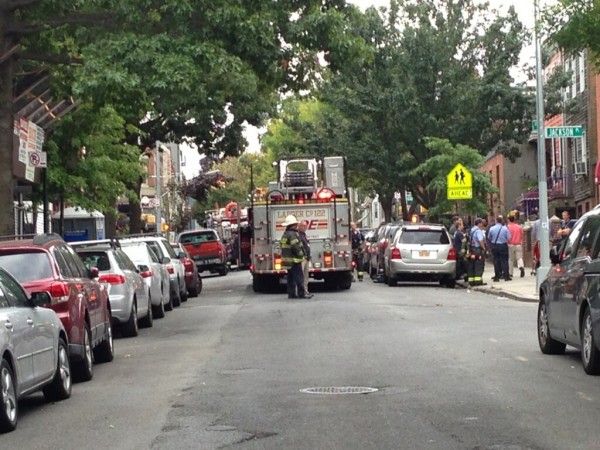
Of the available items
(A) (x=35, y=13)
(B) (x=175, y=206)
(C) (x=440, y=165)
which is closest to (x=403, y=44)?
(C) (x=440, y=165)

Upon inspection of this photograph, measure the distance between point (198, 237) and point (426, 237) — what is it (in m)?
17.4

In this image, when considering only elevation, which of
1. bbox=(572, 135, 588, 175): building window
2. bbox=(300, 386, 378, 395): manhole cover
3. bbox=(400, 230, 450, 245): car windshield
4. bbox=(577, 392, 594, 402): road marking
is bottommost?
bbox=(577, 392, 594, 402): road marking

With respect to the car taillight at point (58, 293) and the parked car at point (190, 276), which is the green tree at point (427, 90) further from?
the car taillight at point (58, 293)

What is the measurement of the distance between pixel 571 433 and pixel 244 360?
646 cm

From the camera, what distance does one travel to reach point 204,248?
49250 millimetres

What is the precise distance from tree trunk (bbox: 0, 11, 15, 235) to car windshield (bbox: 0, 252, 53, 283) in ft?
27.9

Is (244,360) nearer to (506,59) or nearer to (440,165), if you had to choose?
(440,165)

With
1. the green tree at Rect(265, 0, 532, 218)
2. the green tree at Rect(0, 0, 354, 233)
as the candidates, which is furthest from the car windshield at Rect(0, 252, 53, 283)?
the green tree at Rect(265, 0, 532, 218)

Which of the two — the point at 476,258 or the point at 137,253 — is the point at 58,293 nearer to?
the point at 137,253

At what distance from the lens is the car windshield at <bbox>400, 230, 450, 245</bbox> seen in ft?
110

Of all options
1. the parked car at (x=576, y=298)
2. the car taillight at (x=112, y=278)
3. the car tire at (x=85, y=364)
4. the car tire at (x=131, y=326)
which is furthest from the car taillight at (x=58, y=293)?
the car tire at (x=131, y=326)

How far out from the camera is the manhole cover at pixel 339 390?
40.2 ft

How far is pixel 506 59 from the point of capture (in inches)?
1837

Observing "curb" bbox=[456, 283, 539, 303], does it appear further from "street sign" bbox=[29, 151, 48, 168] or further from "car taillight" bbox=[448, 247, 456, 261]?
"street sign" bbox=[29, 151, 48, 168]
